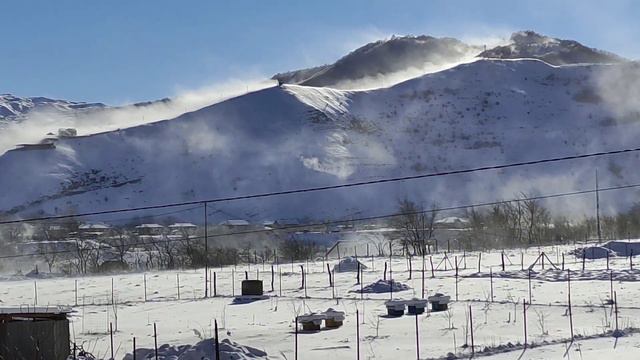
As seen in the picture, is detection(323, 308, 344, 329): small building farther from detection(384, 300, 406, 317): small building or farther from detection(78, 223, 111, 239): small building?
detection(78, 223, 111, 239): small building

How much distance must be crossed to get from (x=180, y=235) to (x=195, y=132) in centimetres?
3684

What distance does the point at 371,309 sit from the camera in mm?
34031

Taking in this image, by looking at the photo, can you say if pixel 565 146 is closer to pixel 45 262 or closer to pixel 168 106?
pixel 45 262

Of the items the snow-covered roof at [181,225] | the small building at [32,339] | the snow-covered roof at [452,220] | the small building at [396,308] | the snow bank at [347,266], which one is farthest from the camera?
Result: the snow-covered roof at [452,220]

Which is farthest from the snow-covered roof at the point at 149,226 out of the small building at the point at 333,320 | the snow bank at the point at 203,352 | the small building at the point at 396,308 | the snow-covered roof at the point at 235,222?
the snow bank at the point at 203,352

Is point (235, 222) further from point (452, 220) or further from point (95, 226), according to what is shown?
point (452, 220)

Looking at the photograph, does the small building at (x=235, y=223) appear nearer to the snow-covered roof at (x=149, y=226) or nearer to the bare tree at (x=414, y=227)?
the snow-covered roof at (x=149, y=226)

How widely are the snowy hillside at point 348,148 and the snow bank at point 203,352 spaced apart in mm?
72959

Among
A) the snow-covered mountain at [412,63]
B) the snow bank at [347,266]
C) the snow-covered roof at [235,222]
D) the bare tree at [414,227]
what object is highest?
the snow-covered mountain at [412,63]

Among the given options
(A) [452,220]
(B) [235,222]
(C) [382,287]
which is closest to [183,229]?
(B) [235,222]

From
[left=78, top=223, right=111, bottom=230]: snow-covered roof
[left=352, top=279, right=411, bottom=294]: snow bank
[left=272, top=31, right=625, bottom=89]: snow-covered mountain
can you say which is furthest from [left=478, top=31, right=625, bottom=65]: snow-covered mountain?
[left=352, top=279, right=411, bottom=294]: snow bank

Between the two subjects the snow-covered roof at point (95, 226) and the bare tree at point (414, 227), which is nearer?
the bare tree at point (414, 227)

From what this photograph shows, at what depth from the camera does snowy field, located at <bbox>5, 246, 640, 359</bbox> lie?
79.8ft

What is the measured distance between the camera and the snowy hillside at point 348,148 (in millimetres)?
101875
